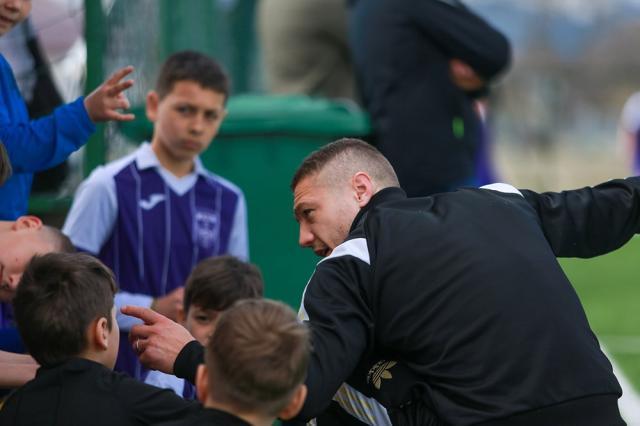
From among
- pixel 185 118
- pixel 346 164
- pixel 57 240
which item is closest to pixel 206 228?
pixel 185 118

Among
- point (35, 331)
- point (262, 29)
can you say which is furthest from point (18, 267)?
point (262, 29)

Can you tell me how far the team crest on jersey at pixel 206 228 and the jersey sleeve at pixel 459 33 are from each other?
198 centimetres

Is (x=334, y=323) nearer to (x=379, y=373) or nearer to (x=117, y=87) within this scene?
(x=379, y=373)

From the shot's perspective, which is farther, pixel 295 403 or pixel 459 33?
pixel 459 33

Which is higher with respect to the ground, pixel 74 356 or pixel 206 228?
pixel 74 356

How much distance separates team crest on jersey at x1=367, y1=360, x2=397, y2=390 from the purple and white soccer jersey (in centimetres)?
172

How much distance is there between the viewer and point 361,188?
356 cm

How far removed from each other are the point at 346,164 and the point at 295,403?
93cm

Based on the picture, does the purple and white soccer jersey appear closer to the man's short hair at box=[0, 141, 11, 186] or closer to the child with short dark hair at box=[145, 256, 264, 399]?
the child with short dark hair at box=[145, 256, 264, 399]

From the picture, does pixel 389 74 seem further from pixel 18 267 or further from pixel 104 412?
pixel 104 412

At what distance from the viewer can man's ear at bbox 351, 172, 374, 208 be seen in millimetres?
3546

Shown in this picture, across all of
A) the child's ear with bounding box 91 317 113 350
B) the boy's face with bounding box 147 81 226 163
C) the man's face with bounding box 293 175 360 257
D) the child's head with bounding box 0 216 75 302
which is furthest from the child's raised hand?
the child's ear with bounding box 91 317 113 350

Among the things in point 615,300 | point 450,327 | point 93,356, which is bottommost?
point 615,300

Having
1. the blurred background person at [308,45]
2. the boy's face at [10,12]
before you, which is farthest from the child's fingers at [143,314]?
the blurred background person at [308,45]
